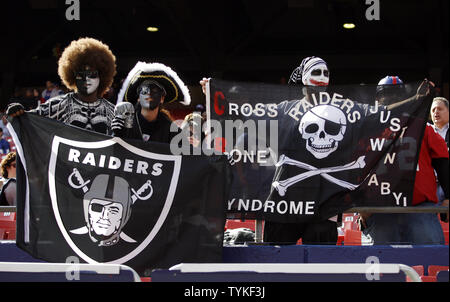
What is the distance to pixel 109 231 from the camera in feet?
15.1

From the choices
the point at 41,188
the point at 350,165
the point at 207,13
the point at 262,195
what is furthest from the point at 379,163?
the point at 207,13

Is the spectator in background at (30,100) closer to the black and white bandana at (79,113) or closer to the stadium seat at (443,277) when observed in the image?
the black and white bandana at (79,113)

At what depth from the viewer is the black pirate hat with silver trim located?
17.6 feet

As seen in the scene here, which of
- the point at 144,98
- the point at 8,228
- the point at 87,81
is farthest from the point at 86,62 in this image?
the point at 8,228

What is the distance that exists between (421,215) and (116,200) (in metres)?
2.24

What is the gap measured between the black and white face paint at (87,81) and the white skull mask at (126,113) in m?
0.61

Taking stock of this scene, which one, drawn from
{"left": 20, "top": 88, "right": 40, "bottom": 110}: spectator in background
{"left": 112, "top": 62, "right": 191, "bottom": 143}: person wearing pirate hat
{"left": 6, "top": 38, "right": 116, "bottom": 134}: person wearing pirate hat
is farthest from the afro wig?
{"left": 20, "top": 88, "right": 40, "bottom": 110}: spectator in background

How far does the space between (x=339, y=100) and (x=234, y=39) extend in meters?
14.1

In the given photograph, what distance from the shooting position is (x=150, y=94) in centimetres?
519

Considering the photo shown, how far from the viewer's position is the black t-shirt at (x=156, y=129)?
5.11 m

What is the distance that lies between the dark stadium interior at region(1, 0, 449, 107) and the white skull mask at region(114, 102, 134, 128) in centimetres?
1169

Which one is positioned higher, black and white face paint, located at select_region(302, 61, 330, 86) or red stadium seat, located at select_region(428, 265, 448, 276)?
black and white face paint, located at select_region(302, 61, 330, 86)

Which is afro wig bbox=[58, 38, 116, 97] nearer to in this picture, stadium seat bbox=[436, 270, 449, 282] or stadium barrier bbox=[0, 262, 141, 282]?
stadium barrier bbox=[0, 262, 141, 282]
